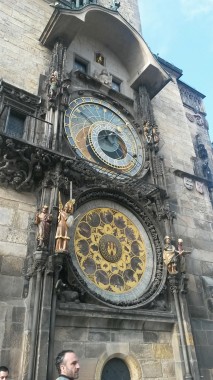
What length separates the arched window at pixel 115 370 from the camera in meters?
5.98

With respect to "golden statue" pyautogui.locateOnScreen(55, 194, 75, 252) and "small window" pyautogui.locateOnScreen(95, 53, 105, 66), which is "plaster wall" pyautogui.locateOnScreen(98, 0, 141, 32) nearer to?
"small window" pyautogui.locateOnScreen(95, 53, 105, 66)

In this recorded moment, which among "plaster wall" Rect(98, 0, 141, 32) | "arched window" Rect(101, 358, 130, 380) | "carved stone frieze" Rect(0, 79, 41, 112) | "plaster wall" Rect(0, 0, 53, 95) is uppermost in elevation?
"plaster wall" Rect(98, 0, 141, 32)

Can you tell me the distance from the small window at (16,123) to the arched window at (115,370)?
18.0ft

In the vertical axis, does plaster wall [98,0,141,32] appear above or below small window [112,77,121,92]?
above

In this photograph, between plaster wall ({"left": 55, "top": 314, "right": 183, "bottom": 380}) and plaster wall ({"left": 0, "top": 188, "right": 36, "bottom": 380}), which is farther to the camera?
plaster wall ({"left": 55, "top": 314, "right": 183, "bottom": 380})

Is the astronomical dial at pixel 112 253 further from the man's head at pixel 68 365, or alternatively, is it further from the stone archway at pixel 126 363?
the man's head at pixel 68 365

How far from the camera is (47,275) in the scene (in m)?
5.57

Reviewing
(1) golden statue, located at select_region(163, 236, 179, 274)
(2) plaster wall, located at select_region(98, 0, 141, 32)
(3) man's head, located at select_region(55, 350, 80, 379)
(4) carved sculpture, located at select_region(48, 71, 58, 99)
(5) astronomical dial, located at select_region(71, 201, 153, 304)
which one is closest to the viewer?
(3) man's head, located at select_region(55, 350, 80, 379)

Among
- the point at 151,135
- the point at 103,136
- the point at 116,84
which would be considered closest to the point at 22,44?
the point at 116,84

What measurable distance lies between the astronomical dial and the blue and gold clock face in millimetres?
1498

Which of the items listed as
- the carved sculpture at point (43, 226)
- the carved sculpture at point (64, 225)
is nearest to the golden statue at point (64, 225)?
the carved sculpture at point (64, 225)

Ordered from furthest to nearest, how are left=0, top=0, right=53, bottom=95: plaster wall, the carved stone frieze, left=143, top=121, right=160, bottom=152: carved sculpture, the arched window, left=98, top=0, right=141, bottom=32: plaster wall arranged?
left=98, top=0, right=141, bottom=32: plaster wall < left=143, top=121, right=160, bottom=152: carved sculpture < left=0, top=0, right=53, bottom=95: plaster wall < the carved stone frieze < the arched window

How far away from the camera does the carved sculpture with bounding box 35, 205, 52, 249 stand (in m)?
5.75

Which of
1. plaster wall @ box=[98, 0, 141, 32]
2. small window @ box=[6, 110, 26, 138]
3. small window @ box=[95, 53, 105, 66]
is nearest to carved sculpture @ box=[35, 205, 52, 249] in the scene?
small window @ box=[6, 110, 26, 138]
